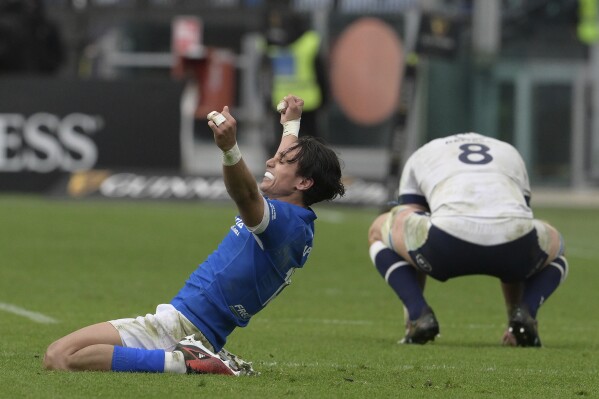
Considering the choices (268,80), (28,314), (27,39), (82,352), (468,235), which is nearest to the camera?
(82,352)

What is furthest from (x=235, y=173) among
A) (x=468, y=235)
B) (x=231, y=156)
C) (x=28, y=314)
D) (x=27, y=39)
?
(x=27, y=39)

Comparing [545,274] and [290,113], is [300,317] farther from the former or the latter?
[290,113]

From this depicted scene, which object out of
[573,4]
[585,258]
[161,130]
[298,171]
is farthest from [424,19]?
[298,171]

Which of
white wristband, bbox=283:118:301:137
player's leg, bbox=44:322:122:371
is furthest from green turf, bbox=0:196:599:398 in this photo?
white wristband, bbox=283:118:301:137

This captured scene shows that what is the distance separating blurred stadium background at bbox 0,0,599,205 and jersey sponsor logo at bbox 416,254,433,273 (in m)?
13.5

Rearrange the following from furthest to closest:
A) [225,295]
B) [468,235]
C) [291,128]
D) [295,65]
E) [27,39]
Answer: [27,39], [295,65], [468,235], [291,128], [225,295]

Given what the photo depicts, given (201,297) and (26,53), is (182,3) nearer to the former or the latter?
(26,53)

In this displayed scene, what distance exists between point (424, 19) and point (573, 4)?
8775 mm

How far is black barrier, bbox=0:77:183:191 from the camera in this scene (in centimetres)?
2262

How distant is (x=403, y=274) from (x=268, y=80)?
15.1 m

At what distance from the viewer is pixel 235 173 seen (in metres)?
6.69

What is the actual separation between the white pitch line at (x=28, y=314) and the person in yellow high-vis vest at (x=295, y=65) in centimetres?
1261

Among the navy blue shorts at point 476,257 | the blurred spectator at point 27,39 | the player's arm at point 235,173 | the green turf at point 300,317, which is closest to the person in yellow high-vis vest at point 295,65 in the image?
the green turf at point 300,317

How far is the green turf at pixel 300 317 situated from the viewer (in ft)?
22.9
